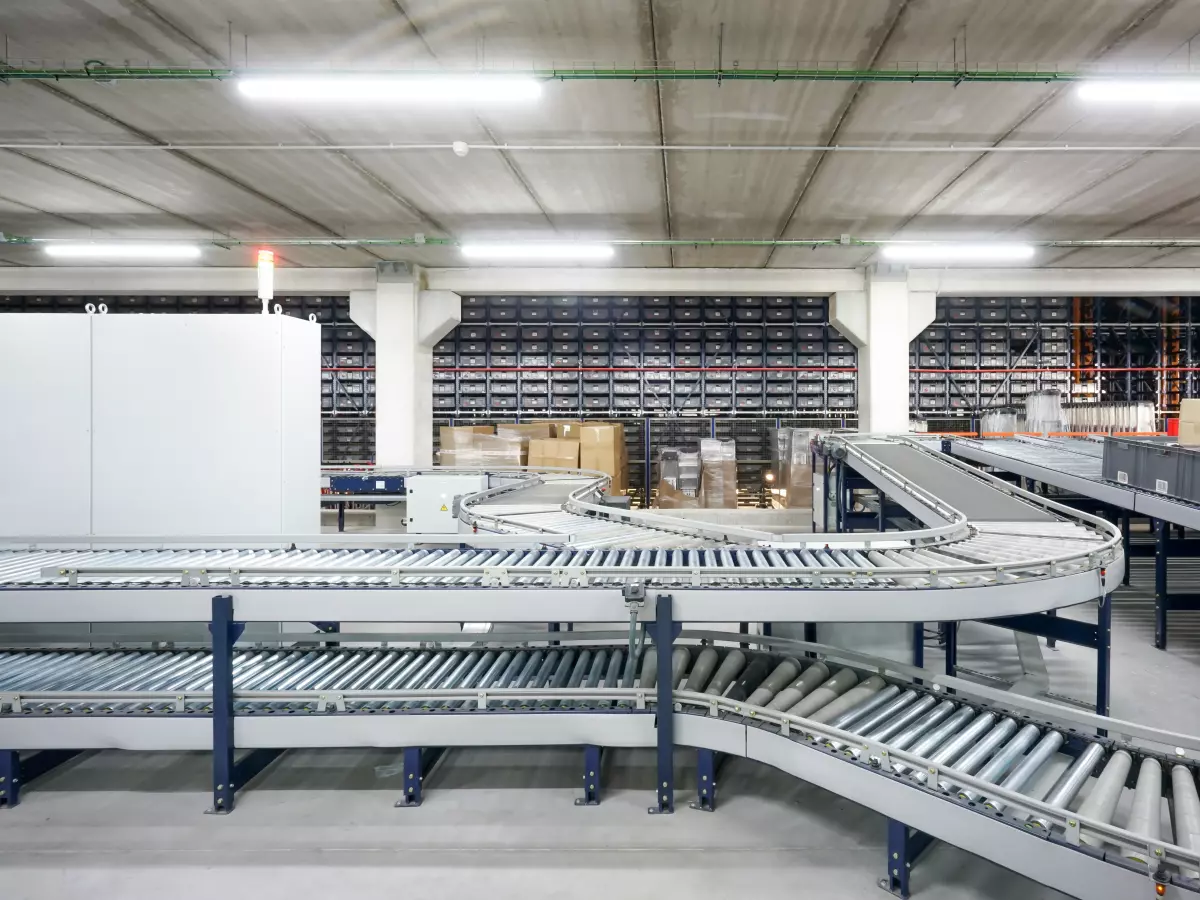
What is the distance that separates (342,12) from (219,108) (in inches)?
76.2

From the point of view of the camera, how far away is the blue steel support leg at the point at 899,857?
261 centimetres

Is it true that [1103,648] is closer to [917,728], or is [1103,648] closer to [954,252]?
[917,728]

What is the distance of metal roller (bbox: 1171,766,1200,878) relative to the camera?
2.14m

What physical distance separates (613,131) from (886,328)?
6438 mm

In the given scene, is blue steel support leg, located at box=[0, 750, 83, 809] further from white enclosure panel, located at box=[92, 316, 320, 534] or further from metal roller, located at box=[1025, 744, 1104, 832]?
metal roller, located at box=[1025, 744, 1104, 832]

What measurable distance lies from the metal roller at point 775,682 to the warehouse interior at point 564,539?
35 mm

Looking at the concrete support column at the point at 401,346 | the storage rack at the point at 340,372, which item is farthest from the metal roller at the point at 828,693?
the storage rack at the point at 340,372

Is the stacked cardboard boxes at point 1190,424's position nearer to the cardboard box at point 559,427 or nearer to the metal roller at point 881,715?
the metal roller at point 881,715

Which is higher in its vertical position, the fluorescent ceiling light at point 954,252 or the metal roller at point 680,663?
the fluorescent ceiling light at point 954,252

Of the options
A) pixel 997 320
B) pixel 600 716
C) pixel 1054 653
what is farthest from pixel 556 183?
pixel 997 320

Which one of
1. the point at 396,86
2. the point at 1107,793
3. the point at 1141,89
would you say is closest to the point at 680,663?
the point at 1107,793

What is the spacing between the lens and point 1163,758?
2750 mm

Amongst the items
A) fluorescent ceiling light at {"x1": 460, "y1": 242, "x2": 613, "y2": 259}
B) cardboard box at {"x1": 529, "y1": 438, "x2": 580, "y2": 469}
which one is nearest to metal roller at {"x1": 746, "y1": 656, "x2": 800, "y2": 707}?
fluorescent ceiling light at {"x1": 460, "y1": 242, "x2": 613, "y2": 259}

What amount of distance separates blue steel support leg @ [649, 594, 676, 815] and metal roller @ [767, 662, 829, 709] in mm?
478
